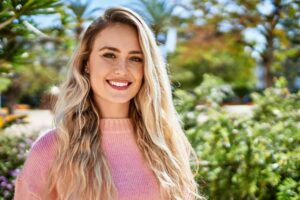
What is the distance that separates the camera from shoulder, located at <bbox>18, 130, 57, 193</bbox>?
2.09 meters

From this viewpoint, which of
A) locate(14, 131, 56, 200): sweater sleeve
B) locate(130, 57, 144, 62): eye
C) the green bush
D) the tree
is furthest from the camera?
the tree

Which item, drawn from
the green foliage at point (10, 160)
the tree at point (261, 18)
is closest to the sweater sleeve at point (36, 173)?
the green foliage at point (10, 160)

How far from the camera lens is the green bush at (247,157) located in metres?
4.05

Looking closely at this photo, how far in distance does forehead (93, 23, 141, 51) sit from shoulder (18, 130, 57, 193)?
518 mm

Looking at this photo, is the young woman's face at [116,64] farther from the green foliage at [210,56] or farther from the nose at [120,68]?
the green foliage at [210,56]

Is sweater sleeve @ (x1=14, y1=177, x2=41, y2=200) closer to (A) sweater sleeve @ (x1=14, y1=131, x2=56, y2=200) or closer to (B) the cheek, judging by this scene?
(A) sweater sleeve @ (x1=14, y1=131, x2=56, y2=200)

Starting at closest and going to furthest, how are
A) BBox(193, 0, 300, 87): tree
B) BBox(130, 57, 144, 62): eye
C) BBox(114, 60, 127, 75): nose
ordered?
1. BBox(114, 60, 127, 75): nose
2. BBox(130, 57, 144, 62): eye
3. BBox(193, 0, 300, 87): tree

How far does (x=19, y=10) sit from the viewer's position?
4.03 m

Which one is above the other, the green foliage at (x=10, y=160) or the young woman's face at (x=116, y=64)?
the young woman's face at (x=116, y=64)

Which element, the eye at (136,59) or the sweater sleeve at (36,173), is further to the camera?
the eye at (136,59)

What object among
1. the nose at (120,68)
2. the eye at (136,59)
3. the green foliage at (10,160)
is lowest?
the green foliage at (10,160)

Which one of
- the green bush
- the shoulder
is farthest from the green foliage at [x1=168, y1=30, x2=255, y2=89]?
the shoulder

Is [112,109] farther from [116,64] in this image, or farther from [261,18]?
[261,18]

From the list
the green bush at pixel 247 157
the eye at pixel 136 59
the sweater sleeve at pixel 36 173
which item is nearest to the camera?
the sweater sleeve at pixel 36 173
